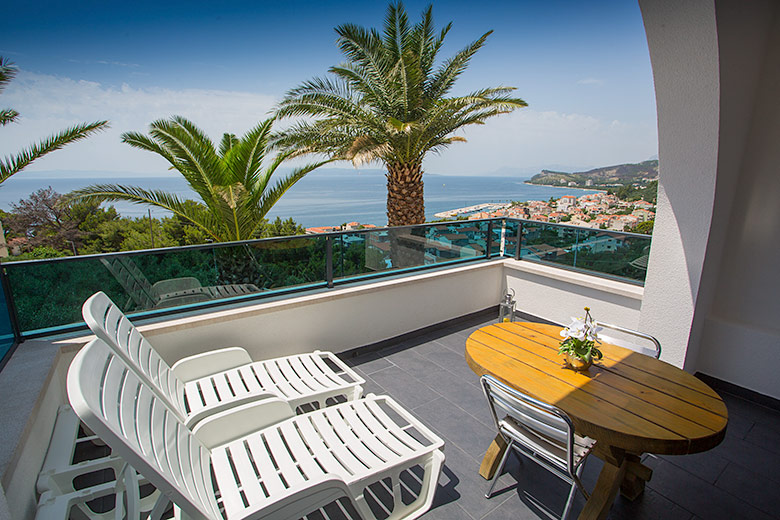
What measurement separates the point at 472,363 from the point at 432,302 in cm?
231

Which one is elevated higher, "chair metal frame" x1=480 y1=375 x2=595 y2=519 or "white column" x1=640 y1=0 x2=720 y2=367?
"white column" x1=640 y1=0 x2=720 y2=367

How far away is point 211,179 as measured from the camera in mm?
6863

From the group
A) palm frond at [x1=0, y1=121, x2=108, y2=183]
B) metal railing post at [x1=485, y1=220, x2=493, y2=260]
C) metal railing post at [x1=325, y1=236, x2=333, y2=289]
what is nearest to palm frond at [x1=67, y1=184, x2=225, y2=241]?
palm frond at [x1=0, y1=121, x2=108, y2=183]

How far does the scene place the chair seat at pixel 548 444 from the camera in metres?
2.02

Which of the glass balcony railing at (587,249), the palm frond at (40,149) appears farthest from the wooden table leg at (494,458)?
the palm frond at (40,149)

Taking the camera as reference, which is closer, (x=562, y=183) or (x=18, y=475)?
(x=18, y=475)

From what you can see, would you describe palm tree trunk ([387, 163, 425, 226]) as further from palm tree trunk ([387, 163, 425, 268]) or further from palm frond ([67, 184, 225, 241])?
palm frond ([67, 184, 225, 241])

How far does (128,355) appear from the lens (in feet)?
7.25

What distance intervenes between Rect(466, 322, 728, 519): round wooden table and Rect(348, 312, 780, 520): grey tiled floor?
17cm

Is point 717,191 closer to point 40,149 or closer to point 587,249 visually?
point 587,249

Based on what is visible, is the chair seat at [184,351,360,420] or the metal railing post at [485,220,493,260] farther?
the metal railing post at [485,220,493,260]

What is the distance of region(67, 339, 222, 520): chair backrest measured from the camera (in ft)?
4.00

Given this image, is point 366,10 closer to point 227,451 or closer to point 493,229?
point 493,229

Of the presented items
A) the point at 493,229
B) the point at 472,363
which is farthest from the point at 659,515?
the point at 493,229
